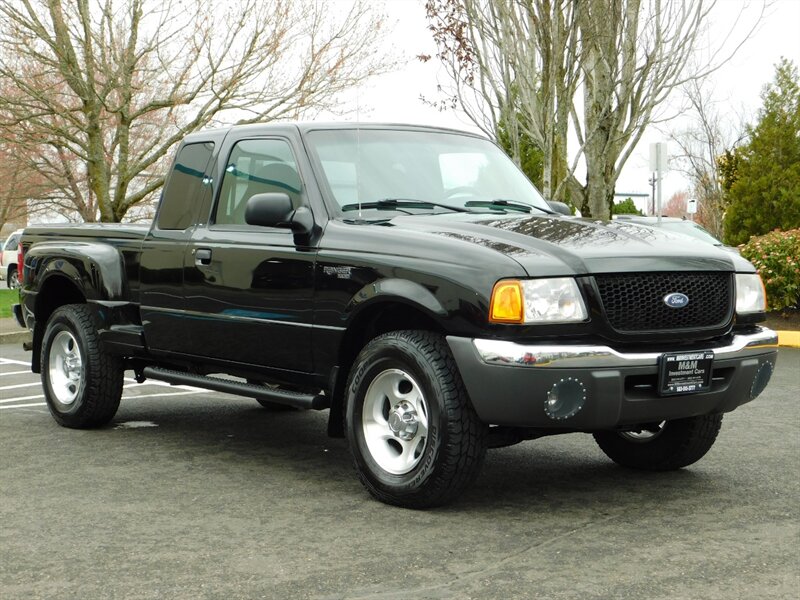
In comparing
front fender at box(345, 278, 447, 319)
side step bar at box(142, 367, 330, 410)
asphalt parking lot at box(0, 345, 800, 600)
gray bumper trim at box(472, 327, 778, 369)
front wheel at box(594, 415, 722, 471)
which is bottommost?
asphalt parking lot at box(0, 345, 800, 600)

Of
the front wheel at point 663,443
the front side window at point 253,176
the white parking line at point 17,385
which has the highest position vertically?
the front side window at point 253,176

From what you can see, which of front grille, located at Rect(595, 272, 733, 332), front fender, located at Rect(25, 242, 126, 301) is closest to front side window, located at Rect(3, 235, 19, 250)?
front fender, located at Rect(25, 242, 126, 301)

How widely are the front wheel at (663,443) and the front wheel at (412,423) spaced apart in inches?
Answer: 54.0

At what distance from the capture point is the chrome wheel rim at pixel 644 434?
20.7 ft

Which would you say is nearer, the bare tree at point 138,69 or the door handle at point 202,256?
the door handle at point 202,256

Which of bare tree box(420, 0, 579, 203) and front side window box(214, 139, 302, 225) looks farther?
bare tree box(420, 0, 579, 203)

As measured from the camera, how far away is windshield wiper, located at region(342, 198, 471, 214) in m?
6.18

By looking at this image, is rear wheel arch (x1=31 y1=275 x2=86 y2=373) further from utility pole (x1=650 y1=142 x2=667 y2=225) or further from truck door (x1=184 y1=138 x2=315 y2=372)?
utility pole (x1=650 y1=142 x2=667 y2=225)

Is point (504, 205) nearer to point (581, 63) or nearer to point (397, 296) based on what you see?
point (397, 296)

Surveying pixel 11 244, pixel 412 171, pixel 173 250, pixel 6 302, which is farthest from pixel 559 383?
pixel 11 244

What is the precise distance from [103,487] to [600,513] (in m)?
2.57

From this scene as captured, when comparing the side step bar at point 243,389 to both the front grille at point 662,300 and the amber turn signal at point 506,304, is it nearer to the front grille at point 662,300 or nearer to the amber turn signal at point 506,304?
the amber turn signal at point 506,304

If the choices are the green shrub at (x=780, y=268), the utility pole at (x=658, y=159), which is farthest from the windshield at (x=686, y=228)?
the green shrub at (x=780, y=268)

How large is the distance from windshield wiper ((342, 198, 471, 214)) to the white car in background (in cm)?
3126
